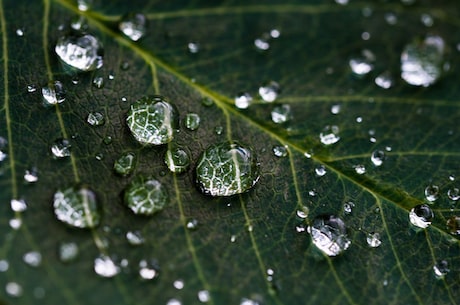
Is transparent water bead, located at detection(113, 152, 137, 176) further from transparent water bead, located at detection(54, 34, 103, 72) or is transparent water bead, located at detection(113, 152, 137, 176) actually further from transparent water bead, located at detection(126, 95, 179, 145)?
transparent water bead, located at detection(54, 34, 103, 72)

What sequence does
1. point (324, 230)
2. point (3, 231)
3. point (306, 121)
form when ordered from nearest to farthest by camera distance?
point (3, 231)
point (324, 230)
point (306, 121)

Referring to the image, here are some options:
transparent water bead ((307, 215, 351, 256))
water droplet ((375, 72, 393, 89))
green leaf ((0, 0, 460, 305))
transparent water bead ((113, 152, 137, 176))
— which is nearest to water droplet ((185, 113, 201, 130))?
green leaf ((0, 0, 460, 305))

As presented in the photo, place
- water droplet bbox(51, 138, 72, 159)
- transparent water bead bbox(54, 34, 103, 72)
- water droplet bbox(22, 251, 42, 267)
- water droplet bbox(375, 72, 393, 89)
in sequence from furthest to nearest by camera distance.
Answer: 1. water droplet bbox(375, 72, 393, 89)
2. transparent water bead bbox(54, 34, 103, 72)
3. water droplet bbox(51, 138, 72, 159)
4. water droplet bbox(22, 251, 42, 267)

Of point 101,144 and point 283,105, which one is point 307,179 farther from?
point 101,144

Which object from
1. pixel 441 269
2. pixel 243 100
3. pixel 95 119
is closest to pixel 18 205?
pixel 95 119

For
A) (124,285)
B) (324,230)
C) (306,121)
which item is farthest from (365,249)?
(124,285)
